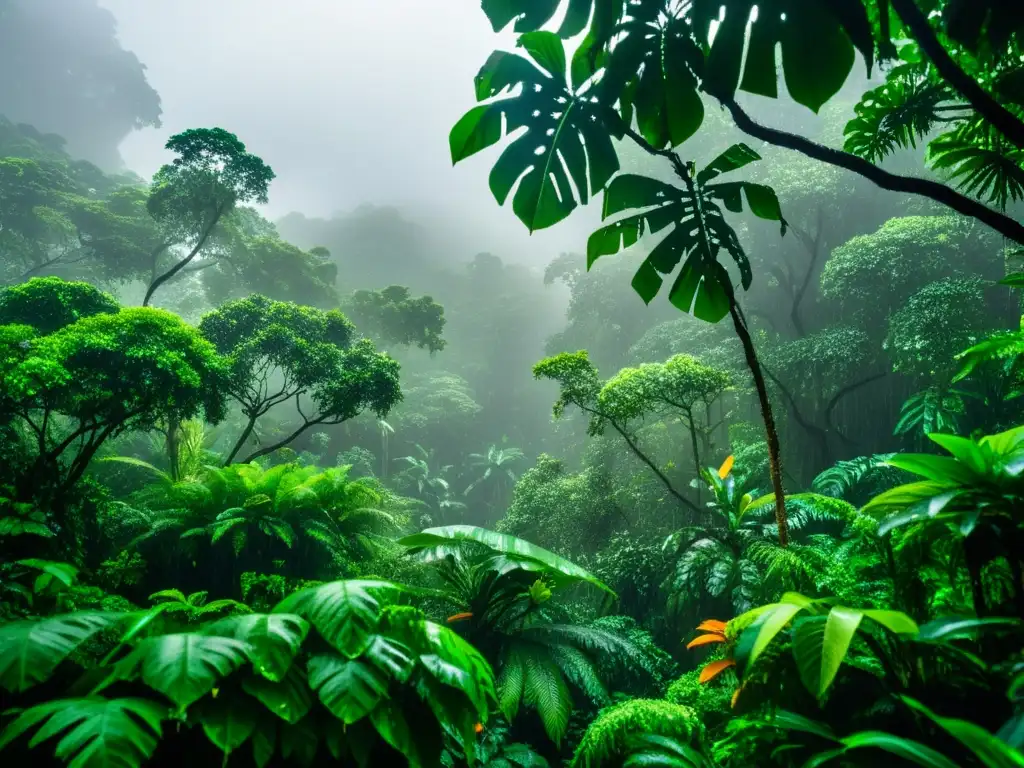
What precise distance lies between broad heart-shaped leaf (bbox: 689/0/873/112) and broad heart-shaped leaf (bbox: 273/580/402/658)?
1.87 metres

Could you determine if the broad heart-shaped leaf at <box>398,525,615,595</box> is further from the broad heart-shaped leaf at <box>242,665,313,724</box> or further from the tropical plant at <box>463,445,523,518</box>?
the tropical plant at <box>463,445,523,518</box>

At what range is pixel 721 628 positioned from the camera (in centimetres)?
262

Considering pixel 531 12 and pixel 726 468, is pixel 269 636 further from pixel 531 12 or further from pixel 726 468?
pixel 726 468

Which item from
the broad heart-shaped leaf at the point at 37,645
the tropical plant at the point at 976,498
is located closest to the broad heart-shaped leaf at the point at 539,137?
the tropical plant at the point at 976,498

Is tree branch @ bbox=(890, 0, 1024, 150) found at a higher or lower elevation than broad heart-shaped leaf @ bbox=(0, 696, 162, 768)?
higher

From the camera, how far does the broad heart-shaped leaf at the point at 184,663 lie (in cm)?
136

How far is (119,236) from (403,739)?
20.3 meters

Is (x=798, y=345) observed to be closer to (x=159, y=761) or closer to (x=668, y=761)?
(x=668, y=761)

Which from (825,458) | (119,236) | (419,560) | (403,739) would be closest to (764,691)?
(403,739)

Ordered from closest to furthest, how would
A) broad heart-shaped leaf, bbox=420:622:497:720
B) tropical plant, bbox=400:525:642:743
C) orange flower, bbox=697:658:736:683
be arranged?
broad heart-shaped leaf, bbox=420:622:497:720 < orange flower, bbox=697:658:736:683 < tropical plant, bbox=400:525:642:743

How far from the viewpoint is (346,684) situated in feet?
5.08

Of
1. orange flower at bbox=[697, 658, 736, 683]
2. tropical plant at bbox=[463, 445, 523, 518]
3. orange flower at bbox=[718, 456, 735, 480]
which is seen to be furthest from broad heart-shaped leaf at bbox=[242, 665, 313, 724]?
tropical plant at bbox=[463, 445, 523, 518]

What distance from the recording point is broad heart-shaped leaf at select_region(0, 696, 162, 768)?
122 centimetres

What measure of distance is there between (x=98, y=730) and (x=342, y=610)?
644 mm
